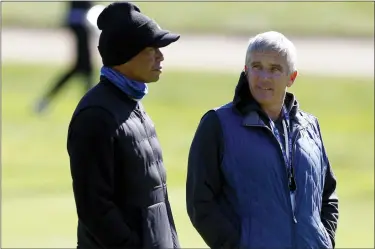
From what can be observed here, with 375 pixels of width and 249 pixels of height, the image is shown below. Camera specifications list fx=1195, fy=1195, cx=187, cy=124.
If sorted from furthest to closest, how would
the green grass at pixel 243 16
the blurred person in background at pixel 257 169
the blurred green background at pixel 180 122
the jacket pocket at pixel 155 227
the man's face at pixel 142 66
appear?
1. the green grass at pixel 243 16
2. the blurred green background at pixel 180 122
3. the man's face at pixel 142 66
4. the jacket pocket at pixel 155 227
5. the blurred person in background at pixel 257 169

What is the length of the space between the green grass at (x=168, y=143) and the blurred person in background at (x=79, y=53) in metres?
0.24

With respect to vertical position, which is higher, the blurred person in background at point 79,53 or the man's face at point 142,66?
the blurred person in background at point 79,53

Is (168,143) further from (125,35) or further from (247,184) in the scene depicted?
Result: (247,184)

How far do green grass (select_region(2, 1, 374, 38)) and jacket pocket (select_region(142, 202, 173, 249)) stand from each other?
20405 mm

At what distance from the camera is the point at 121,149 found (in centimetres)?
456

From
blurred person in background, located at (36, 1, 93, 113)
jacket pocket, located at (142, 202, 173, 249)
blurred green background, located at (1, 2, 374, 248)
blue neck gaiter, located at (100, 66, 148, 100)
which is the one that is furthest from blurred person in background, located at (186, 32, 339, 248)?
blurred person in background, located at (36, 1, 93, 113)

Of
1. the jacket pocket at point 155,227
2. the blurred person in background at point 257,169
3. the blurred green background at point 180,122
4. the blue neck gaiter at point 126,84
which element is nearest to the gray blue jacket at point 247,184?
the blurred person in background at point 257,169

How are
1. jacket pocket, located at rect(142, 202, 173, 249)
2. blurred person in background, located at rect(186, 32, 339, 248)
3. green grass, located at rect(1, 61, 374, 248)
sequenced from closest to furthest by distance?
blurred person in background, located at rect(186, 32, 339, 248)
jacket pocket, located at rect(142, 202, 173, 249)
green grass, located at rect(1, 61, 374, 248)

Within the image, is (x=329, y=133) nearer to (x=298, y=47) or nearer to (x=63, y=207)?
(x=63, y=207)

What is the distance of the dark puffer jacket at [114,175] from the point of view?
14.8 ft

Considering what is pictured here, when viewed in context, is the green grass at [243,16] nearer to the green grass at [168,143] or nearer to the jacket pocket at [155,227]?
the green grass at [168,143]

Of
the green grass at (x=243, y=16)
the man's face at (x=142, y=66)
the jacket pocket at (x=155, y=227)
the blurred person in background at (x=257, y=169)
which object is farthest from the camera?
the green grass at (x=243, y=16)

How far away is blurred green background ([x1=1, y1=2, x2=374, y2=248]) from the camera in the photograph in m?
9.62

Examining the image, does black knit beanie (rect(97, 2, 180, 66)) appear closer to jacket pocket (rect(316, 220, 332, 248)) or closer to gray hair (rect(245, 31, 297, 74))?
gray hair (rect(245, 31, 297, 74))
